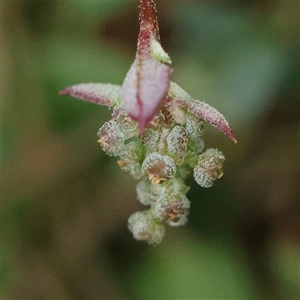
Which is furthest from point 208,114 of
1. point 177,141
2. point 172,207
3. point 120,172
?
point 120,172

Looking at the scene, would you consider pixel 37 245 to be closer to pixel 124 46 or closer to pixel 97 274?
pixel 97 274

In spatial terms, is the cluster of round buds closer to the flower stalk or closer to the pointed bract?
the flower stalk

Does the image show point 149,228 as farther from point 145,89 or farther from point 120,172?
point 120,172

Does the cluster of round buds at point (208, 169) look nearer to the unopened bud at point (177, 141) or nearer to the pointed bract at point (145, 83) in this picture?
the unopened bud at point (177, 141)

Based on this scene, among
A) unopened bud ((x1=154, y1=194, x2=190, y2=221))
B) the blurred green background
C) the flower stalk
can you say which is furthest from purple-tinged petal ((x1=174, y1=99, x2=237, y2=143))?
the blurred green background

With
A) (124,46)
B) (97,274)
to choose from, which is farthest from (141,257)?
(124,46)
